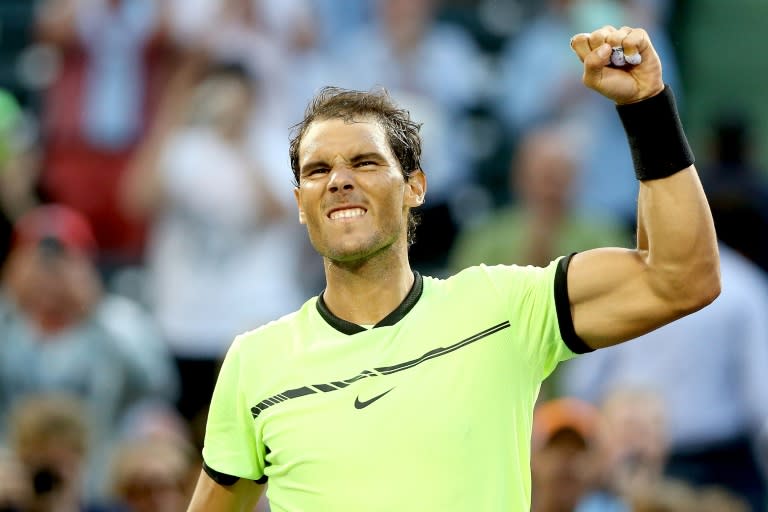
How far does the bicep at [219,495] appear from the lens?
130 inches

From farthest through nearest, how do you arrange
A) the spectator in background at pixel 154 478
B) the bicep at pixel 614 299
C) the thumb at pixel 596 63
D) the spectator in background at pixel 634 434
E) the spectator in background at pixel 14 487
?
the spectator in background at pixel 634 434 < the spectator in background at pixel 154 478 < the spectator in background at pixel 14 487 < the bicep at pixel 614 299 < the thumb at pixel 596 63

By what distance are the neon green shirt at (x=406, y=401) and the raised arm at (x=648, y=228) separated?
0.09 metres

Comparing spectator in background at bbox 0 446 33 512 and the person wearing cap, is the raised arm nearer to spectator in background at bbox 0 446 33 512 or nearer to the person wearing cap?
spectator in background at bbox 0 446 33 512

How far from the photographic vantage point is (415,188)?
340 centimetres

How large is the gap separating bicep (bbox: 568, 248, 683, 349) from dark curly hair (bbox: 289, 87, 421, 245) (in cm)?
55

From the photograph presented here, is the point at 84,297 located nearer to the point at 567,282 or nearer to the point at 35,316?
the point at 35,316

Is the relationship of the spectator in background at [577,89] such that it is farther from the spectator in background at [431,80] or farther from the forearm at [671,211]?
the forearm at [671,211]

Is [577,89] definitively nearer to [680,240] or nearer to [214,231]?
[214,231]

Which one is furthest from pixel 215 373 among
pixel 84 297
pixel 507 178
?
pixel 507 178

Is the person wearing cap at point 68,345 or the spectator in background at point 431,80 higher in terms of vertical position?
the spectator in background at point 431,80

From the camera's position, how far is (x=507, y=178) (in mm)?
7852

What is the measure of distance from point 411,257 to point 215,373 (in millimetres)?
1248

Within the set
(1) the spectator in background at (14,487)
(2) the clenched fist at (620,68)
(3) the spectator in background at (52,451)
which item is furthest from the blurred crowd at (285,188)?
(2) the clenched fist at (620,68)

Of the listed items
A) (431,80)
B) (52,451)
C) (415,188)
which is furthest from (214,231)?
(415,188)
